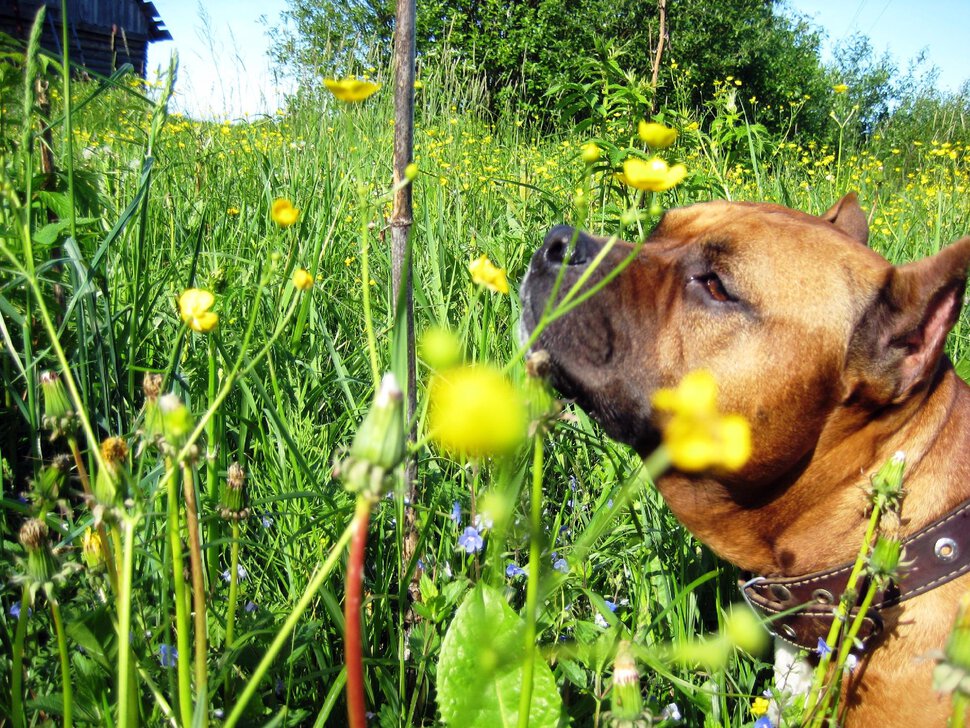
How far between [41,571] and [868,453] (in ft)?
5.57

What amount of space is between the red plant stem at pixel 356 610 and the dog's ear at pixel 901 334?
158cm

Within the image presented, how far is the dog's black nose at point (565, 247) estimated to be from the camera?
1.82 meters

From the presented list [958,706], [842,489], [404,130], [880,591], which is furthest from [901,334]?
[958,706]

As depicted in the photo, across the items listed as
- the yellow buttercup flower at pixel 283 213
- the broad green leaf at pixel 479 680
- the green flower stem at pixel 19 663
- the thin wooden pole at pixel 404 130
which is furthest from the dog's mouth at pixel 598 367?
the green flower stem at pixel 19 663

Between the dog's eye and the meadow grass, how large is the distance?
0.45 metres

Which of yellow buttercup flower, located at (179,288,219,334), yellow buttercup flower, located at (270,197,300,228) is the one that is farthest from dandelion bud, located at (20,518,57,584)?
yellow buttercup flower, located at (270,197,300,228)

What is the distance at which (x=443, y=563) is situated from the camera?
1.70 m

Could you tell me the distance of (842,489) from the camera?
69.4 inches

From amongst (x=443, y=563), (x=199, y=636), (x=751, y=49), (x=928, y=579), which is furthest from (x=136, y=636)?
(x=751, y=49)

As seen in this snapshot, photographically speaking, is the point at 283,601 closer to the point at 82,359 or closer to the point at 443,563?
the point at 443,563

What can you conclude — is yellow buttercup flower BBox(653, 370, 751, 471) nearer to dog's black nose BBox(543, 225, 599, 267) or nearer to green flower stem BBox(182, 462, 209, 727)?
green flower stem BBox(182, 462, 209, 727)

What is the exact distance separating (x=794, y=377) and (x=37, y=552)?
1.59 m

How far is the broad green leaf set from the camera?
102 cm

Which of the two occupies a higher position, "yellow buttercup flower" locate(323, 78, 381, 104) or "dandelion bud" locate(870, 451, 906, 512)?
"yellow buttercup flower" locate(323, 78, 381, 104)
